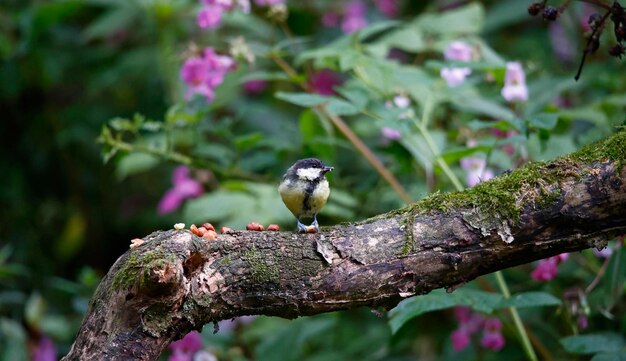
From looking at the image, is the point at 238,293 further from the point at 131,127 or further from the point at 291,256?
the point at 131,127

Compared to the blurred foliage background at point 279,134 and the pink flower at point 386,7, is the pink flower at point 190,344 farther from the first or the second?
the pink flower at point 386,7

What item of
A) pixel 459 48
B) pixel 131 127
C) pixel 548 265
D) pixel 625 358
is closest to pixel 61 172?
pixel 131 127

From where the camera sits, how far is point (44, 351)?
4.60 metres

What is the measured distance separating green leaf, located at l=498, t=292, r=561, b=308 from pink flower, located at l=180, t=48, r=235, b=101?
5.49ft

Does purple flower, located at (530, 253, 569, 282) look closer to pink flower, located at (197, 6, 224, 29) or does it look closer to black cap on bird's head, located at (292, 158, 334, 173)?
black cap on bird's head, located at (292, 158, 334, 173)

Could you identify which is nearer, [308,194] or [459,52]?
[308,194]

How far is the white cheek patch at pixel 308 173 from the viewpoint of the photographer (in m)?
2.69

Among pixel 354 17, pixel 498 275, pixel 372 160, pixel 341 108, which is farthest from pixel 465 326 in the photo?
pixel 354 17

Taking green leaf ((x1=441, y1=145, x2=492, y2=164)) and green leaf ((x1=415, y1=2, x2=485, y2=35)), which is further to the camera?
green leaf ((x1=415, y1=2, x2=485, y2=35))

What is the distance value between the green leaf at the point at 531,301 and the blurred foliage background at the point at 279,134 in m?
0.02

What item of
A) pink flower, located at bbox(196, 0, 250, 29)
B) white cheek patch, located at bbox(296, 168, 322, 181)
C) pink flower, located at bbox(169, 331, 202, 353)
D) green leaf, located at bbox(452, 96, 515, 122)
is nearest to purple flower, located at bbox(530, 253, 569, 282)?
A: green leaf, located at bbox(452, 96, 515, 122)

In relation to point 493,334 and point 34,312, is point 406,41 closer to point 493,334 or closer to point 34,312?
point 493,334

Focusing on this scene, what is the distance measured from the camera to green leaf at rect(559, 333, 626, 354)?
2646 mm

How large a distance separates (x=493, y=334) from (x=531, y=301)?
2.55 feet
